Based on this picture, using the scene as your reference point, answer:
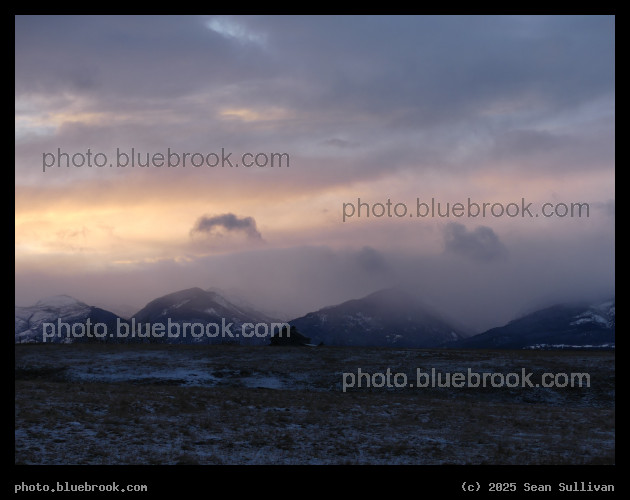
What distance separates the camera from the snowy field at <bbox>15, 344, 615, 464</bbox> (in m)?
24.3

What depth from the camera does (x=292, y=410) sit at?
33125 millimetres

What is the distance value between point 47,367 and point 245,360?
49.7 ft

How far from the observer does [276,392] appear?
39.8 meters

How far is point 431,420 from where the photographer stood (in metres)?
31.7

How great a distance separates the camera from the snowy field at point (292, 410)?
24.3 metres
